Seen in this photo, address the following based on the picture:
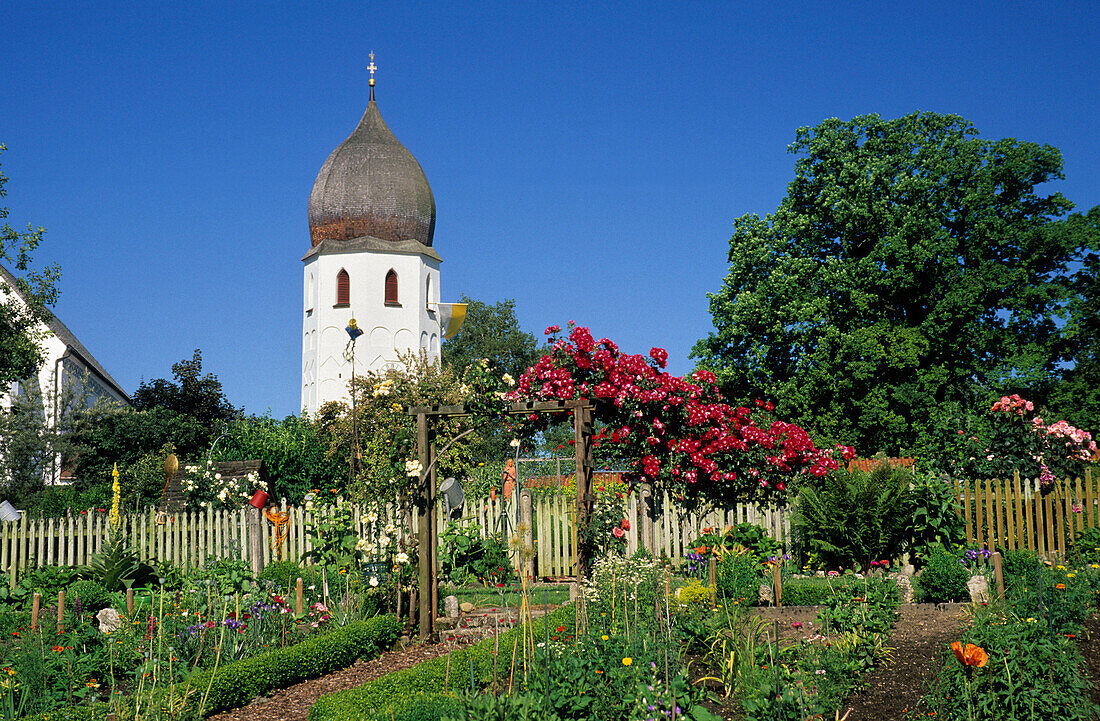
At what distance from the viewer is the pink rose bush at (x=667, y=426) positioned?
13844 mm

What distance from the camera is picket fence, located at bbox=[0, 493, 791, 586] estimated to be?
14.3m

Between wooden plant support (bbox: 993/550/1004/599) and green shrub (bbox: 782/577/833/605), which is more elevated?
wooden plant support (bbox: 993/550/1004/599)

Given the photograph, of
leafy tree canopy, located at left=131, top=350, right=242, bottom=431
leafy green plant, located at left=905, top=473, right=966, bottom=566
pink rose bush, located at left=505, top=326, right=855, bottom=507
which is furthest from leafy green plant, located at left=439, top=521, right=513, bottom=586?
leafy tree canopy, located at left=131, top=350, right=242, bottom=431

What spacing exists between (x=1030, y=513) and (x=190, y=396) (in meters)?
32.0

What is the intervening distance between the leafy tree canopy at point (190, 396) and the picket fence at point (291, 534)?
72.8ft

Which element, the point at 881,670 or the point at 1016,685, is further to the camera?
the point at 881,670

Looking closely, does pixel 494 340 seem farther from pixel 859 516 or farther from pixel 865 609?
pixel 865 609

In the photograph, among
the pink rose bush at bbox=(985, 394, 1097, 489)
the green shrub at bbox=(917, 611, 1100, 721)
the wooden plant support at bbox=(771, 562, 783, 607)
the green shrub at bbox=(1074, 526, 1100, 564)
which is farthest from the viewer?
the pink rose bush at bbox=(985, 394, 1097, 489)

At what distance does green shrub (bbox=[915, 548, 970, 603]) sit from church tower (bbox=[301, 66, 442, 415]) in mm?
32506

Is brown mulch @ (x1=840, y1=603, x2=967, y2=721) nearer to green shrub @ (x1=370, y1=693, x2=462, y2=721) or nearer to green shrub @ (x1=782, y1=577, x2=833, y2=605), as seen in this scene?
green shrub @ (x1=782, y1=577, x2=833, y2=605)

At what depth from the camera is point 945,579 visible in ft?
28.6

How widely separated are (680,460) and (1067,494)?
16.5 ft

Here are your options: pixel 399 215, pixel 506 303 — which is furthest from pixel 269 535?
pixel 506 303

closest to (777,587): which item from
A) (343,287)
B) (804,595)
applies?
(804,595)
